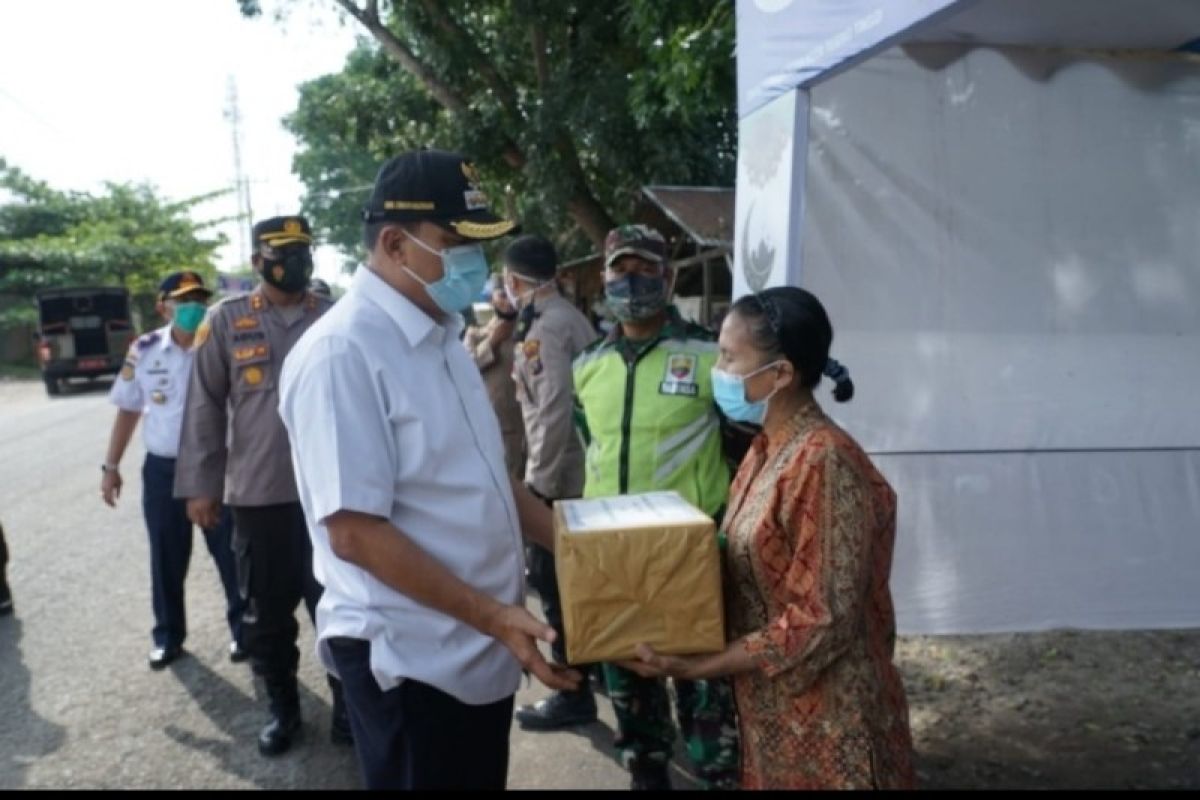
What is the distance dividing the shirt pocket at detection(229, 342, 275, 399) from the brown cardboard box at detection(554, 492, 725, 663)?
6.64 feet

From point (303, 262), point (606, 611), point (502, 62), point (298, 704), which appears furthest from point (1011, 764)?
point (502, 62)

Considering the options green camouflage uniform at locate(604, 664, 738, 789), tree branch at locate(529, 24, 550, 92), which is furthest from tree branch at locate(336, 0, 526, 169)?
green camouflage uniform at locate(604, 664, 738, 789)

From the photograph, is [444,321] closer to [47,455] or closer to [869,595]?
[869,595]

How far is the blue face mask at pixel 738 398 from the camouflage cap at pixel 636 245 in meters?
1.10

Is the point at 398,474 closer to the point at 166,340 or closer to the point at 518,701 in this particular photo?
the point at 518,701

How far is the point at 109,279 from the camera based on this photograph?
29250 mm

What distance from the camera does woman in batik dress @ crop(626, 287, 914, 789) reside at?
1.83 meters

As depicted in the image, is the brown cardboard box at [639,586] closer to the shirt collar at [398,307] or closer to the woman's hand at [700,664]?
the woman's hand at [700,664]

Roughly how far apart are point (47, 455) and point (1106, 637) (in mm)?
10852

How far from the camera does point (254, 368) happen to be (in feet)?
11.6

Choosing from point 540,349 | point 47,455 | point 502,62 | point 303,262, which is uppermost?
point 502,62

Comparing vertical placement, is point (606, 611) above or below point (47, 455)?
above

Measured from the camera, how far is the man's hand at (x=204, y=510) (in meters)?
3.68

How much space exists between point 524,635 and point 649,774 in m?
1.63
